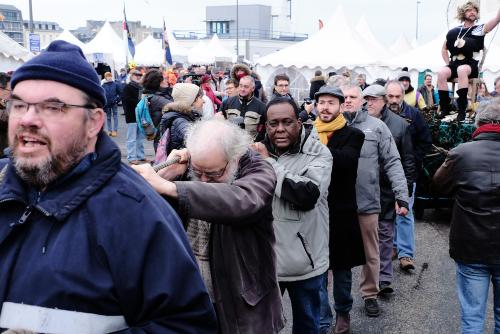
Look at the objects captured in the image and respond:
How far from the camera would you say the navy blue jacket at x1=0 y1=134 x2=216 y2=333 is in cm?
149

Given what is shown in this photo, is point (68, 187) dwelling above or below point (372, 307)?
above

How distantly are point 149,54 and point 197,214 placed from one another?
31566 mm

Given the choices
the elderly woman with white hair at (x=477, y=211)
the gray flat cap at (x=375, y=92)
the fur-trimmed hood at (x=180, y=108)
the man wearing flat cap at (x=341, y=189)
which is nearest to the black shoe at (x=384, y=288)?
the man wearing flat cap at (x=341, y=189)

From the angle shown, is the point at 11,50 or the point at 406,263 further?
the point at 11,50

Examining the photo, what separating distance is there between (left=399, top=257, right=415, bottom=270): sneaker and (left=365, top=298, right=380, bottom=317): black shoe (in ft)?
4.03

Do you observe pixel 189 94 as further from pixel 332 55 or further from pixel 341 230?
pixel 332 55

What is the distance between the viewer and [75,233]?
151 cm

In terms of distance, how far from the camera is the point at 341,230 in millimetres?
4090

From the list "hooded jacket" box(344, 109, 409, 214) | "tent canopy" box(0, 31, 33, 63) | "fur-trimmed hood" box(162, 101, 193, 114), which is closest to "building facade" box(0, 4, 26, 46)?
"tent canopy" box(0, 31, 33, 63)

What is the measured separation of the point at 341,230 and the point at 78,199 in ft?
9.29

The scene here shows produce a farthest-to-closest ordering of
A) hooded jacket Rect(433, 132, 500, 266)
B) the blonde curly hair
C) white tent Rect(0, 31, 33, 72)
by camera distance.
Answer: white tent Rect(0, 31, 33, 72) < the blonde curly hair < hooded jacket Rect(433, 132, 500, 266)

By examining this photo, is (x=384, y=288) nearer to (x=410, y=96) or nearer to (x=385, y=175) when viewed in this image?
(x=385, y=175)

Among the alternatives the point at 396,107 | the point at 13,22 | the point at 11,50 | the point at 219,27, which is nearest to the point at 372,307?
the point at 396,107

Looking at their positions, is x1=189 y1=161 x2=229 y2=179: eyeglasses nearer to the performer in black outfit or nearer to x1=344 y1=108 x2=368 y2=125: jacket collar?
x1=344 y1=108 x2=368 y2=125: jacket collar
